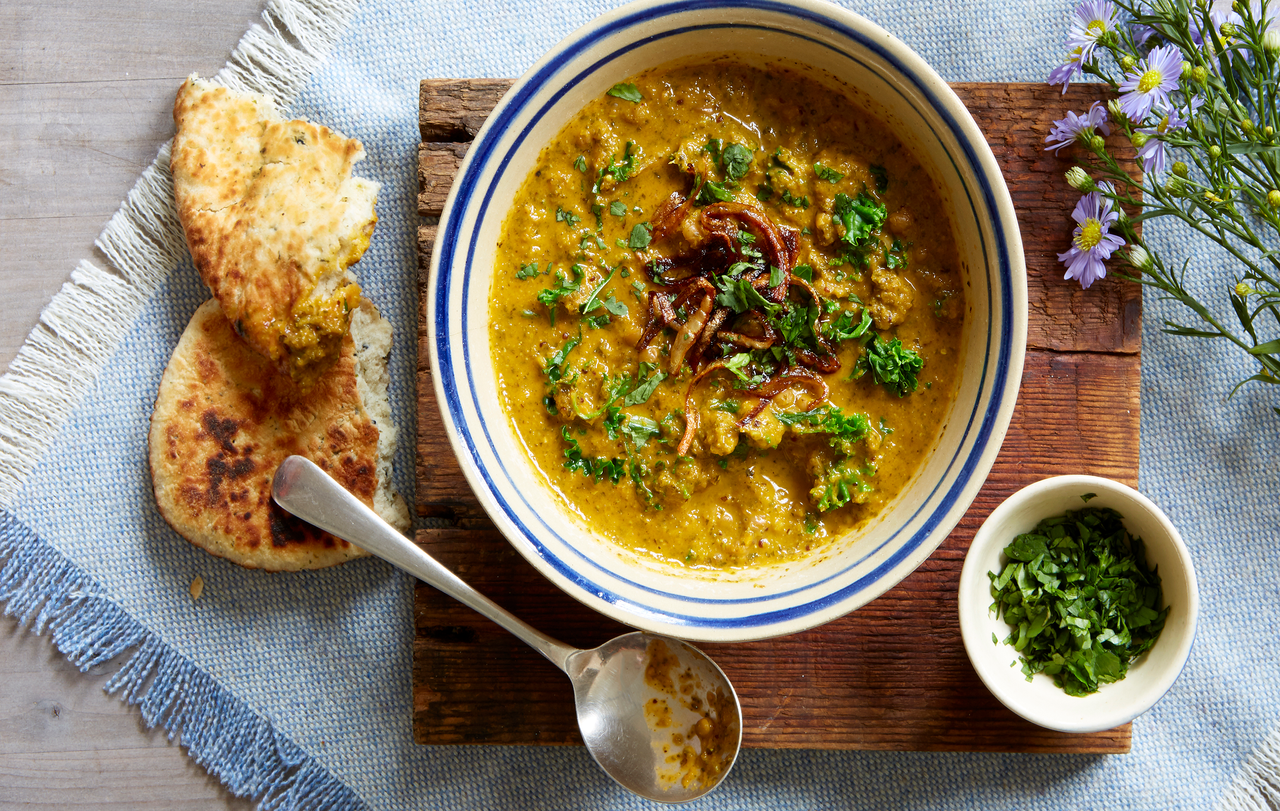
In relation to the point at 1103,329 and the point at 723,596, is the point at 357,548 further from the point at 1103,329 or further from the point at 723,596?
the point at 1103,329

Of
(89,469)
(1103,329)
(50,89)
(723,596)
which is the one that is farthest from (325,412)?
(1103,329)

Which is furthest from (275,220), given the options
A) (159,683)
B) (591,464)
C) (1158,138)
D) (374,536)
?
(1158,138)

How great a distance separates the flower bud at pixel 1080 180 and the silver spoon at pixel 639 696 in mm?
2139

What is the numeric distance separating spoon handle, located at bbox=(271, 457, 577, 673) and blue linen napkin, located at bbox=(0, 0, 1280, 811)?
37 cm

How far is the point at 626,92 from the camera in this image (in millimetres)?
2930

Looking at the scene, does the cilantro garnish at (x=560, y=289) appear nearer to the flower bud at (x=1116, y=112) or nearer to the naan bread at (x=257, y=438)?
the naan bread at (x=257, y=438)

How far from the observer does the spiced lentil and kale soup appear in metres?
2.88

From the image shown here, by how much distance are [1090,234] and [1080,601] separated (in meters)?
1.29

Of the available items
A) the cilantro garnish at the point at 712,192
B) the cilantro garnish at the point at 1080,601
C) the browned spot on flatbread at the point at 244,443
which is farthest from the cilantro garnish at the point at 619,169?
the cilantro garnish at the point at 1080,601

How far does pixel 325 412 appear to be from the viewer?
333 centimetres

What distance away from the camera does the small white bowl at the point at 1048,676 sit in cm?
290

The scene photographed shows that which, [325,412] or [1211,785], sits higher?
[325,412]

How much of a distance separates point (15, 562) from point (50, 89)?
198 cm

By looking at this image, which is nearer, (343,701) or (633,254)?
(633,254)
